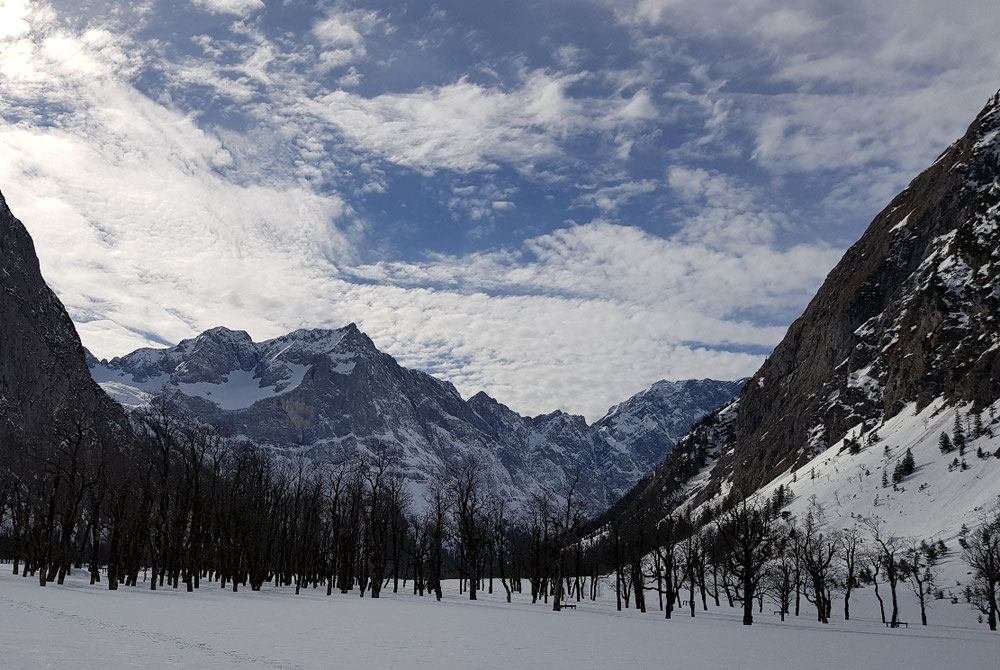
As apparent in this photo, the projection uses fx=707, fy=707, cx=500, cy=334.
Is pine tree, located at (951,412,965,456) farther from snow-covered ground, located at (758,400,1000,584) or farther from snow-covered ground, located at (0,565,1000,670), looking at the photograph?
snow-covered ground, located at (0,565,1000,670)

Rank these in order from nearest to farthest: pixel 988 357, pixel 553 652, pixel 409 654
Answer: pixel 409 654 → pixel 553 652 → pixel 988 357

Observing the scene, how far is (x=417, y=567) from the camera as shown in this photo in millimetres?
76500

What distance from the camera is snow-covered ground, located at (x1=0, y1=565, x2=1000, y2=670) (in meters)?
18.0

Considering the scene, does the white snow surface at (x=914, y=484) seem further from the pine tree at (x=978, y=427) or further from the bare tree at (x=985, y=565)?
the bare tree at (x=985, y=565)

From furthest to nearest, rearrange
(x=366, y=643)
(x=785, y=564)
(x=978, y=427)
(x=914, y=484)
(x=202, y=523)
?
(x=978, y=427) < (x=914, y=484) < (x=785, y=564) < (x=202, y=523) < (x=366, y=643)

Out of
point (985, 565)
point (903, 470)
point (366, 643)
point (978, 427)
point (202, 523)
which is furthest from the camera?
point (903, 470)

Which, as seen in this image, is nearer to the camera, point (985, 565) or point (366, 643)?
point (366, 643)

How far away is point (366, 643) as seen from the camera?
24.1 meters

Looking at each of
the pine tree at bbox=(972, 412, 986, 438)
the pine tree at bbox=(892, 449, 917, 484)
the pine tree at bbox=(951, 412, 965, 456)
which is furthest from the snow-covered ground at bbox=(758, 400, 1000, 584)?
the pine tree at bbox=(951, 412, 965, 456)

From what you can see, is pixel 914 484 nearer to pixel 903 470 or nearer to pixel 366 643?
pixel 903 470

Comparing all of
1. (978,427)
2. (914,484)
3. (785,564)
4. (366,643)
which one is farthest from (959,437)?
(366,643)

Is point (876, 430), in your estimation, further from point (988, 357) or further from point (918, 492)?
point (918, 492)

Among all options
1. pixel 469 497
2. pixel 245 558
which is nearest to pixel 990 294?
pixel 469 497

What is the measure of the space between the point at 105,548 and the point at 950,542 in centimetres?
14047
